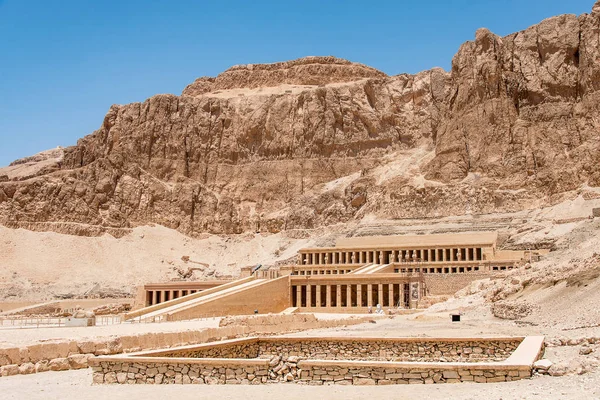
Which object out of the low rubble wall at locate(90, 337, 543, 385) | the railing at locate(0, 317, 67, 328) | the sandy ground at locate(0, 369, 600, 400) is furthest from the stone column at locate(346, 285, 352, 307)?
the sandy ground at locate(0, 369, 600, 400)

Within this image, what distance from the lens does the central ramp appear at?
42.1 m

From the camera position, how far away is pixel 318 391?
49.9 feet

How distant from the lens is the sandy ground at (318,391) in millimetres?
13195

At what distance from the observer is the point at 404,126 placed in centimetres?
10738

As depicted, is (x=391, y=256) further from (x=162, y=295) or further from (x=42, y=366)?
A: (x=42, y=366)

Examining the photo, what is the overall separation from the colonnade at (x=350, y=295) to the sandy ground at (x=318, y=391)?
35.0m

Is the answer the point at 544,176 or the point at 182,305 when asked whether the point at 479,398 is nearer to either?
the point at 182,305

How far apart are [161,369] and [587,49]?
240 feet

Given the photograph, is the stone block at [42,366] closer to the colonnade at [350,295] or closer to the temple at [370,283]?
the temple at [370,283]

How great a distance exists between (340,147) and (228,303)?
6122cm

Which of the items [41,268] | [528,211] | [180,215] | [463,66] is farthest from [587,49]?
[41,268]

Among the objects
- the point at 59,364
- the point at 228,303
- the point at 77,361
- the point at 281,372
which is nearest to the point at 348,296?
the point at 228,303

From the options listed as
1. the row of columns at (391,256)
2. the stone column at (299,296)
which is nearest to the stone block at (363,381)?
the stone column at (299,296)

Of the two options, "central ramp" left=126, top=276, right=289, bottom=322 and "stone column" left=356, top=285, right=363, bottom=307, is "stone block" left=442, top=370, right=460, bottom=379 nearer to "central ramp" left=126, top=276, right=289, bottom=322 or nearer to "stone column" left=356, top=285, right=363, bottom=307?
"central ramp" left=126, top=276, right=289, bottom=322
